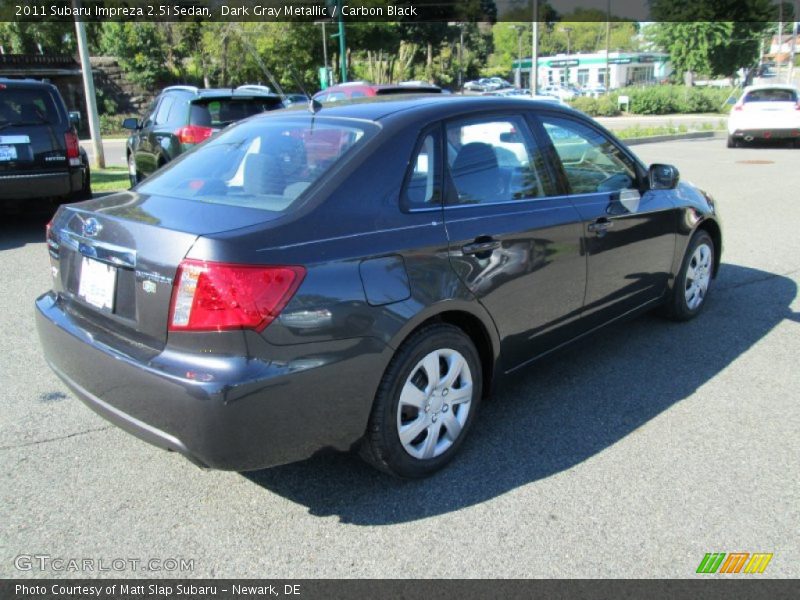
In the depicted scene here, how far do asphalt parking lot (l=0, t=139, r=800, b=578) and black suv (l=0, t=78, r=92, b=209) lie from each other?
415cm

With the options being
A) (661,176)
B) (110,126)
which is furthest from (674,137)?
(110,126)

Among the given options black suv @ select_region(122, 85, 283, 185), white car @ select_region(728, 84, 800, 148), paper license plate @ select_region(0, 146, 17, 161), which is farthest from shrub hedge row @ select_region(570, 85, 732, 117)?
paper license plate @ select_region(0, 146, 17, 161)

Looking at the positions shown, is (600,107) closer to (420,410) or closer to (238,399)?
(420,410)

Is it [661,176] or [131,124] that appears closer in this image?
[661,176]

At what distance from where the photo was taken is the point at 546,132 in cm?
387

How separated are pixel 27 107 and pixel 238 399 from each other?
7.10m

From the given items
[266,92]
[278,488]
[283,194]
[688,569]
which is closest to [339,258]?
[283,194]

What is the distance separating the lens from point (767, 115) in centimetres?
1816

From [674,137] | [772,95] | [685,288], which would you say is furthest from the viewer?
[674,137]

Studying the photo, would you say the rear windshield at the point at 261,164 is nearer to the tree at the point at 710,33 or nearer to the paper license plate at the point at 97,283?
the paper license plate at the point at 97,283

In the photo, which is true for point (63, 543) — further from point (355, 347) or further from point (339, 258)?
point (339, 258)

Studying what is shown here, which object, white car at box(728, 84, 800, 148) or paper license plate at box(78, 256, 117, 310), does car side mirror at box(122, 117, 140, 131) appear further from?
white car at box(728, 84, 800, 148)

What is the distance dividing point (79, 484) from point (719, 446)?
10.1 ft

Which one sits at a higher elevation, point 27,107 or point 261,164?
point 27,107
